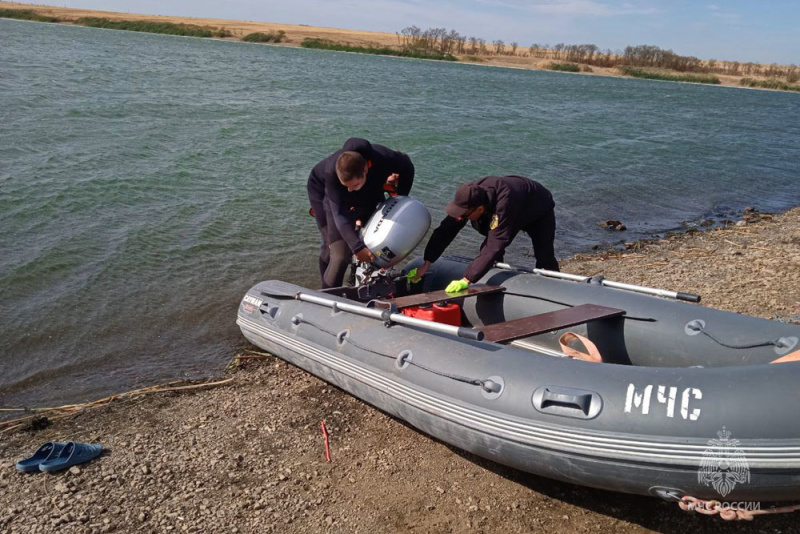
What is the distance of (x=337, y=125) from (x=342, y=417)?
41.0ft

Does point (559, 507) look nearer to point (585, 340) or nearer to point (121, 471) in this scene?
point (585, 340)

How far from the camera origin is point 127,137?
1220 centimetres

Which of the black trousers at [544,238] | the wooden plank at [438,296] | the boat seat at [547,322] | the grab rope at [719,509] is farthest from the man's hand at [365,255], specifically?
the grab rope at [719,509]

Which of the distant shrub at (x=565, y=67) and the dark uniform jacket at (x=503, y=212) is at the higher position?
the distant shrub at (x=565, y=67)

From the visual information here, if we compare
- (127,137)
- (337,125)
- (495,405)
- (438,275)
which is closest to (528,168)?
(337,125)

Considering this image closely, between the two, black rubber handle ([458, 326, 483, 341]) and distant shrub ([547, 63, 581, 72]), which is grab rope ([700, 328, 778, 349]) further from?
distant shrub ([547, 63, 581, 72])

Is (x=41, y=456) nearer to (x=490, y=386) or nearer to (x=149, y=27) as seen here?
(x=490, y=386)

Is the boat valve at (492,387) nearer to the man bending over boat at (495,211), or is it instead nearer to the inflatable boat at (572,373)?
the inflatable boat at (572,373)

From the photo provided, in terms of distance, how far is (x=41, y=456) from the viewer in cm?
A: 350

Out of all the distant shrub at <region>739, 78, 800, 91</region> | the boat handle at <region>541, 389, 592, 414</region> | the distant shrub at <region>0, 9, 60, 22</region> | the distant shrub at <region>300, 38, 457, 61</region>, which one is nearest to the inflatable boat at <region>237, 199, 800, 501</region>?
the boat handle at <region>541, 389, 592, 414</region>

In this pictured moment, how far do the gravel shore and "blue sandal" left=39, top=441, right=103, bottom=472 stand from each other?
0.17 ft

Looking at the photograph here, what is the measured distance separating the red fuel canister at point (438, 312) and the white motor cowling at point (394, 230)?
0.51m

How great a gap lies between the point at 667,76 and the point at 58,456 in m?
59.3

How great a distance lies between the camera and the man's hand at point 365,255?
462cm
